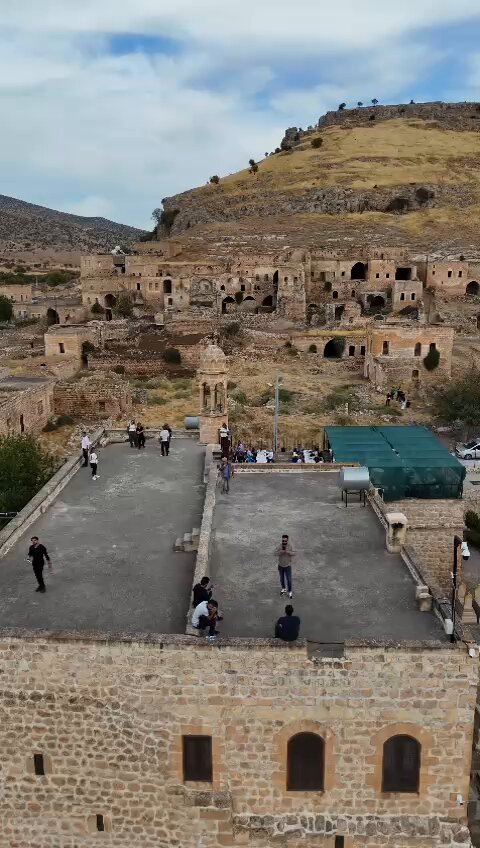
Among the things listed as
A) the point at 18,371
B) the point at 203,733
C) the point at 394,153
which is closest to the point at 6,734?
the point at 203,733

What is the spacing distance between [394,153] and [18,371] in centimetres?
6941

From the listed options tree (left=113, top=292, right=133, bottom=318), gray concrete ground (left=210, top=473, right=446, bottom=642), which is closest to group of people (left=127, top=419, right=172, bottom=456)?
gray concrete ground (left=210, top=473, right=446, bottom=642)

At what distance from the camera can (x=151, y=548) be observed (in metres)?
9.77

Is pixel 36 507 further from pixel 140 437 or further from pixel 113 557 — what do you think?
pixel 140 437

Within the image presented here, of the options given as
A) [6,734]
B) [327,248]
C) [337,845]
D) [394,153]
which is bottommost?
[337,845]

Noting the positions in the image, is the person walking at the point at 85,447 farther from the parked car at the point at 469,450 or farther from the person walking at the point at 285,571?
the parked car at the point at 469,450

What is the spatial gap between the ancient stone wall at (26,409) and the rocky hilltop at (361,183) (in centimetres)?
5030

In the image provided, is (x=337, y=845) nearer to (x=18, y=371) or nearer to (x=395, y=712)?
(x=395, y=712)

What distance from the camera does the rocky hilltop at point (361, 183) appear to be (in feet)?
234

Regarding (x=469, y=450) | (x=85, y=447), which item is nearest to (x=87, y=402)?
(x=85, y=447)

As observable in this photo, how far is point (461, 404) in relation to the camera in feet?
88.8

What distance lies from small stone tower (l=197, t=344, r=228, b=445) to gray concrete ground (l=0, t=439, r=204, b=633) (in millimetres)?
1668

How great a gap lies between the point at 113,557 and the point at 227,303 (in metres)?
41.9

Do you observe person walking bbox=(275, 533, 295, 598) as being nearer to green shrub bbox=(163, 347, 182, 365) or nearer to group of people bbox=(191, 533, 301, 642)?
group of people bbox=(191, 533, 301, 642)
